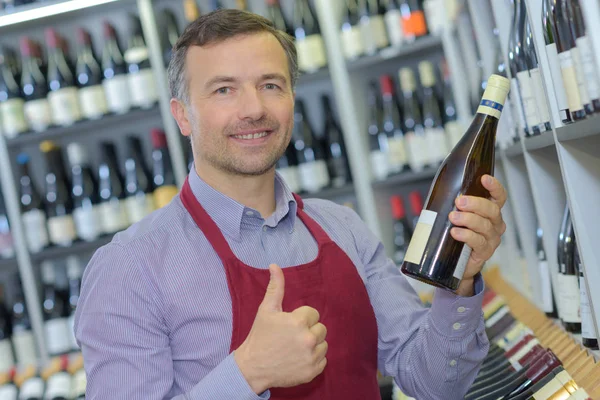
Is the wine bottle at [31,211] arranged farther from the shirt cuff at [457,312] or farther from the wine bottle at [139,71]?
the shirt cuff at [457,312]

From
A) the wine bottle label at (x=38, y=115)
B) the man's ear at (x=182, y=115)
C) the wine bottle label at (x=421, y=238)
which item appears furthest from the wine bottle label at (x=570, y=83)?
the wine bottle label at (x=38, y=115)

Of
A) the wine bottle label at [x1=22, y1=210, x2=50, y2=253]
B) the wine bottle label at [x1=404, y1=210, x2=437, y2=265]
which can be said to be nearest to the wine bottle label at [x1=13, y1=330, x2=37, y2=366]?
the wine bottle label at [x1=22, y1=210, x2=50, y2=253]

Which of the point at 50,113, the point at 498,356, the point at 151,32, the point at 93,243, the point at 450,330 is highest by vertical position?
the point at 151,32

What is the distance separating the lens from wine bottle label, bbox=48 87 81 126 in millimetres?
3281

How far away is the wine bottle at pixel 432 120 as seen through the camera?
3.04 meters

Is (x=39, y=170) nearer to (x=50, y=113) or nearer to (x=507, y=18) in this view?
(x=50, y=113)

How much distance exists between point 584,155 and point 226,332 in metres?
0.61

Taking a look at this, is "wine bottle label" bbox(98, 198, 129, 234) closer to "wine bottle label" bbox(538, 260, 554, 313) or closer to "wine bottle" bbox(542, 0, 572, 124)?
"wine bottle label" bbox(538, 260, 554, 313)

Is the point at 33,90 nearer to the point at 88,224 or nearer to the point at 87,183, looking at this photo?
the point at 87,183

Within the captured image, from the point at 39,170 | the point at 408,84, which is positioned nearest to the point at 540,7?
the point at 408,84

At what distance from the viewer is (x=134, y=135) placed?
3.52 meters

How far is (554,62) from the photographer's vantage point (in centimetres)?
117

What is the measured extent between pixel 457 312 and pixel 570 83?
40 cm

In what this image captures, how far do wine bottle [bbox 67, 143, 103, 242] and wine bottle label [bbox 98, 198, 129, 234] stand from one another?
3cm
